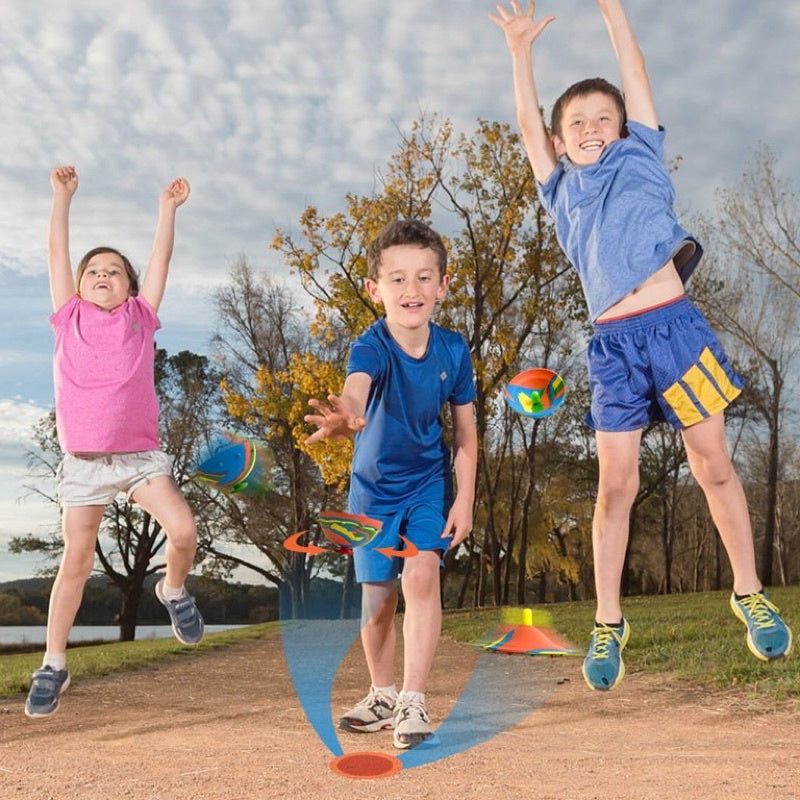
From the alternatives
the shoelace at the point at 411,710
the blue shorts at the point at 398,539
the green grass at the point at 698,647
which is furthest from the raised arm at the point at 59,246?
the green grass at the point at 698,647

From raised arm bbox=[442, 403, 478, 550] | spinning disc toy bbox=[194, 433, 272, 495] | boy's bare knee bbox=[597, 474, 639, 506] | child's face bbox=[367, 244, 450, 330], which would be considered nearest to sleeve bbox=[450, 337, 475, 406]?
raised arm bbox=[442, 403, 478, 550]

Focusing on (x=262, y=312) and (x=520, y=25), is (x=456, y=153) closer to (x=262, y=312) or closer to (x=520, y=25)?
(x=262, y=312)

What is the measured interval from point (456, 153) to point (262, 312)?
635 cm

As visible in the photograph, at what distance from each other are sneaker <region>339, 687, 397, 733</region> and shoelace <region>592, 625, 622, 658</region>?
4.31 ft

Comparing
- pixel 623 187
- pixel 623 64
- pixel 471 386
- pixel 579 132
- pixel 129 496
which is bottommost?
pixel 129 496

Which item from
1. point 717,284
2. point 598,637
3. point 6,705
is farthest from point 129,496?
point 717,284

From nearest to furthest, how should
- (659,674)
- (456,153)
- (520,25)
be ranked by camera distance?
1. (520,25)
2. (659,674)
3. (456,153)

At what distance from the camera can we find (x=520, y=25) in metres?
4.12

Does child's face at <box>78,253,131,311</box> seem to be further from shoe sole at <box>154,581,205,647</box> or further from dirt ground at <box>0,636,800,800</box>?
dirt ground at <box>0,636,800,800</box>

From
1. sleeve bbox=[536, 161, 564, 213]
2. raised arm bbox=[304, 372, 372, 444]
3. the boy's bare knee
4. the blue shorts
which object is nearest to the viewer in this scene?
raised arm bbox=[304, 372, 372, 444]

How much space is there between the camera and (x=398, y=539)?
4.21 m

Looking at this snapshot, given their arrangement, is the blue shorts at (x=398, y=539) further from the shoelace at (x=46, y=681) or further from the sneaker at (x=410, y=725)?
the shoelace at (x=46, y=681)

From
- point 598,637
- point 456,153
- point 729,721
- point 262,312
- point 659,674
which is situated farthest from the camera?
point 262,312

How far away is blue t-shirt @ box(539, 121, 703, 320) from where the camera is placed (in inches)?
147
